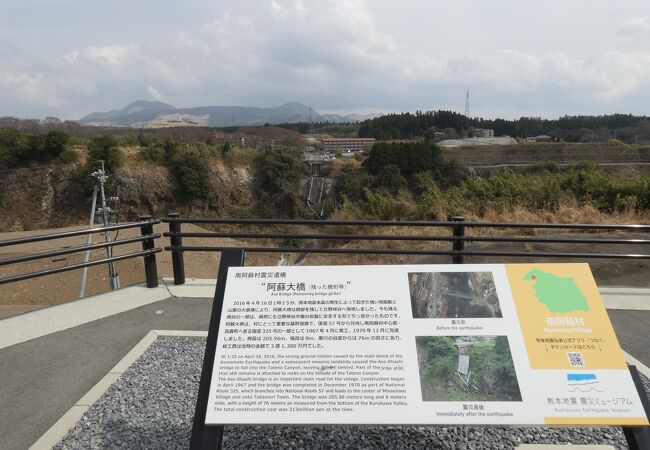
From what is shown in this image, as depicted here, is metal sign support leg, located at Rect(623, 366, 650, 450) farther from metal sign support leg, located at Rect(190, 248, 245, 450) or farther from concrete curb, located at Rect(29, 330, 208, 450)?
concrete curb, located at Rect(29, 330, 208, 450)

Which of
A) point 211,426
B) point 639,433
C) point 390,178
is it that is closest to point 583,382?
point 639,433

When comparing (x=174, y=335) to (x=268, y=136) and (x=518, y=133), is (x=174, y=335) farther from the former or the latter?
(x=518, y=133)

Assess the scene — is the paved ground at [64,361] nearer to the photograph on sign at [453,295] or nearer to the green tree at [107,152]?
the photograph on sign at [453,295]

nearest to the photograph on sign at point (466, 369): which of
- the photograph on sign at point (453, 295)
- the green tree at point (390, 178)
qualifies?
the photograph on sign at point (453, 295)

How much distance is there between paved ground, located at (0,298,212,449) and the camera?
8.71 feet

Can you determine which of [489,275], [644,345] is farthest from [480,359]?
[644,345]

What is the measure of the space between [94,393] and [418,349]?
238 centimetres

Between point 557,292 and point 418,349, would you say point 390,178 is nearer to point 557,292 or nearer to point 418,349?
point 557,292

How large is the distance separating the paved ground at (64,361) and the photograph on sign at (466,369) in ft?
8.00

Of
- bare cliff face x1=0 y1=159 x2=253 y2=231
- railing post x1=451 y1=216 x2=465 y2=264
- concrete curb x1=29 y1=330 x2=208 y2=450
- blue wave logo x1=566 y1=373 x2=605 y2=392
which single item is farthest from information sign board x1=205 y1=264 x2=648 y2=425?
bare cliff face x1=0 y1=159 x2=253 y2=231

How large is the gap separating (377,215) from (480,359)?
32.4 feet

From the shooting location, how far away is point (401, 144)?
47562mm

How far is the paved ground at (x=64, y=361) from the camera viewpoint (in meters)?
2.66

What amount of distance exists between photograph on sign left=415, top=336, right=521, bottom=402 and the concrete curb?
225 centimetres
